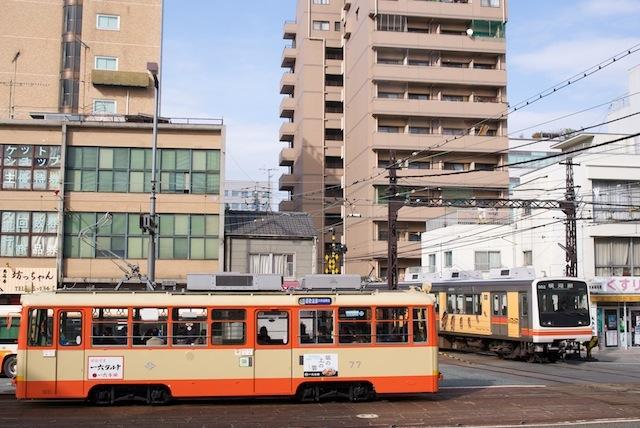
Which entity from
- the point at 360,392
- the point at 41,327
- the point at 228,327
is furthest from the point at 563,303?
the point at 41,327

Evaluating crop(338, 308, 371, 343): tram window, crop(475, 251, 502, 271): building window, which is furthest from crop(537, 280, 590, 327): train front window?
crop(475, 251, 502, 271): building window

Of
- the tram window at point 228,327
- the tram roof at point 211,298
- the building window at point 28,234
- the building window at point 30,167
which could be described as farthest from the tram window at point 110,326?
the building window at point 30,167

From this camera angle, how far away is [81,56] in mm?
53719

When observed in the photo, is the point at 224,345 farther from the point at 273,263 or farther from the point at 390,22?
the point at 390,22

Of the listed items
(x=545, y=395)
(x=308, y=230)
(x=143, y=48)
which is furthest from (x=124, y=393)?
(x=143, y=48)

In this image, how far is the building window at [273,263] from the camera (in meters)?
39.1

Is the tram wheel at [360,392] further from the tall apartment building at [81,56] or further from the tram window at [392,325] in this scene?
the tall apartment building at [81,56]

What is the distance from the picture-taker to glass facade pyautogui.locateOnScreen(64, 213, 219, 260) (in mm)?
36656

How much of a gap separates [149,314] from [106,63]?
4307 cm

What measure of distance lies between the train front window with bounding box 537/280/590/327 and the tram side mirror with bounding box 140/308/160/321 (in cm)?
1617

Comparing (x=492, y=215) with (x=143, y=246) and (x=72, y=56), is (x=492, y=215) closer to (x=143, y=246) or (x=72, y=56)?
(x=143, y=246)

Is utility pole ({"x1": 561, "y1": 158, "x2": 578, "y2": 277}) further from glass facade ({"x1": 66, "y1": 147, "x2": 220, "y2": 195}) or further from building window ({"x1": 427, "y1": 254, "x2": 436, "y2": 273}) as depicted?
building window ({"x1": 427, "y1": 254, "x2": 436, "y2": 273})

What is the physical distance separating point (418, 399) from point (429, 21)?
54753 millimetres

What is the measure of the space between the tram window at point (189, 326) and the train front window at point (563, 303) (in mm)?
15406
